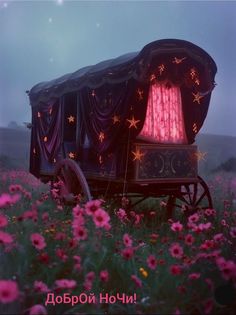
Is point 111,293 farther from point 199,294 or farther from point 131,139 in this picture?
point 131,139

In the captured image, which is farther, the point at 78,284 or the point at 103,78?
the point at 103,78

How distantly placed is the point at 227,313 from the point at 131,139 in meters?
3.75

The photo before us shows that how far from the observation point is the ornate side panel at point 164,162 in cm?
660

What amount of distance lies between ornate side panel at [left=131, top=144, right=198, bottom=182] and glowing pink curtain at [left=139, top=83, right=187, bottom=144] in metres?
0.22

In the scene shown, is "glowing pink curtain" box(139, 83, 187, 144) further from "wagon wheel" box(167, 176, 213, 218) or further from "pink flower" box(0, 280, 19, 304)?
"pink flower" box(0, 280, 19, 304)

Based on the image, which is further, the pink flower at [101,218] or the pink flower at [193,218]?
the pink flower at [193,218]

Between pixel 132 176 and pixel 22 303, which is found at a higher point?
pixel 132 176

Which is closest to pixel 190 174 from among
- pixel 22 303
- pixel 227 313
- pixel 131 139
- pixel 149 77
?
pixel 131 139

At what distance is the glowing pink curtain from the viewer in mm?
6836

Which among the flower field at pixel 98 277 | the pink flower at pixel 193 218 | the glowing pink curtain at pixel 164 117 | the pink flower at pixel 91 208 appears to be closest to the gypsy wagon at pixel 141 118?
the glowing pink curtain at pixel 164 117

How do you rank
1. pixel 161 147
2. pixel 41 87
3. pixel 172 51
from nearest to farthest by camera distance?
pixel 172 51
pixel 161 147
pixel 41 87

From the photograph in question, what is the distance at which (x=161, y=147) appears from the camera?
675 centimetres

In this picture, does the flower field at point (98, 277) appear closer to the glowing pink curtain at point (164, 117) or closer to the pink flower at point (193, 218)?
the pink flower at point (193, 218)

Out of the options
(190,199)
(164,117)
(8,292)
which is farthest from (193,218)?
(190,199)
